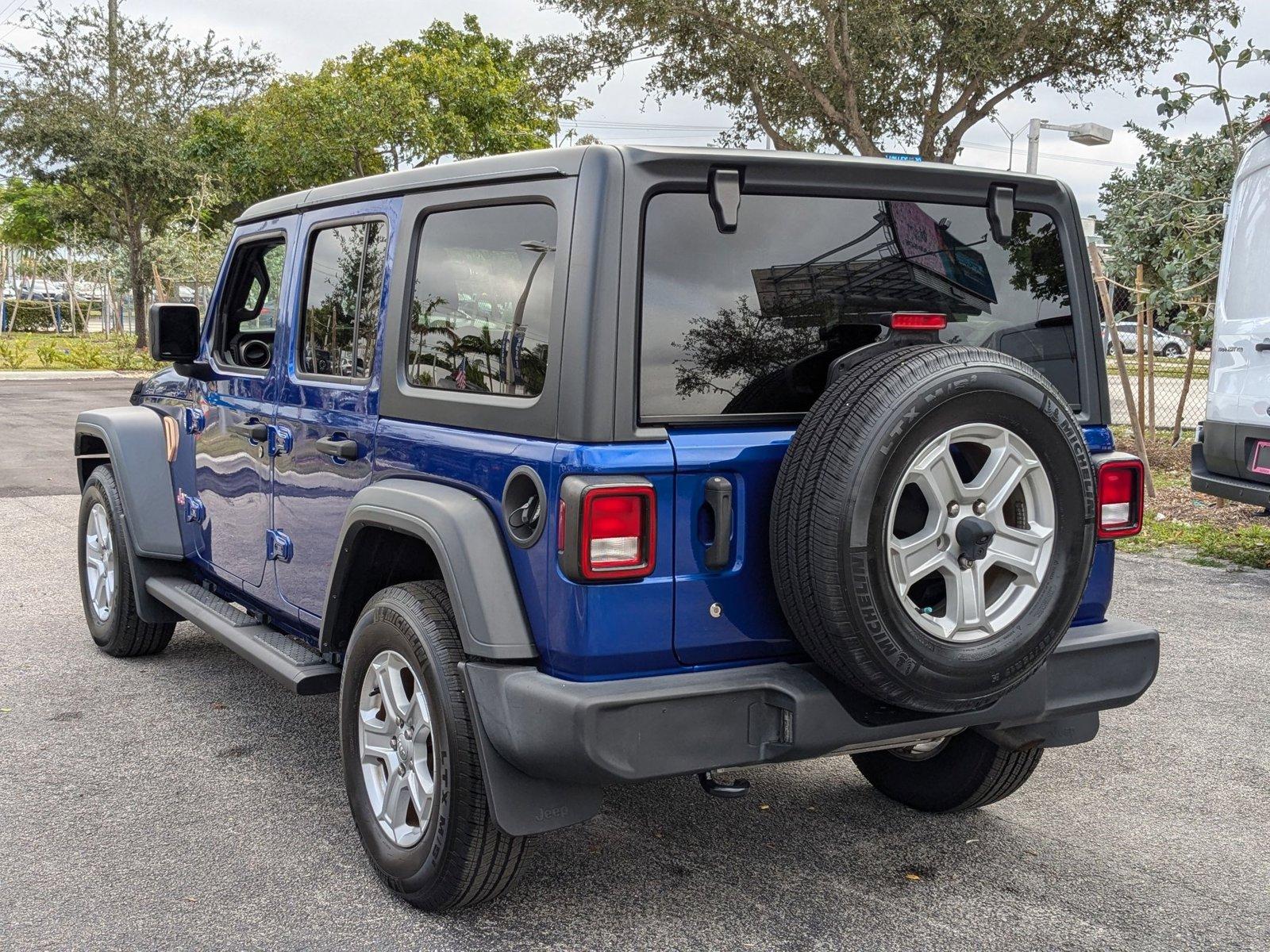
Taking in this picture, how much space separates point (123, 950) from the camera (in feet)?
9.96

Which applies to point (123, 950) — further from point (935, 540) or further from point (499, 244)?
point (935, 540)

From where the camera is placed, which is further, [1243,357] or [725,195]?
[1243,357]

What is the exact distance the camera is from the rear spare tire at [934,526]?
2.69m

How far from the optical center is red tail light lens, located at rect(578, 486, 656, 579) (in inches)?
107

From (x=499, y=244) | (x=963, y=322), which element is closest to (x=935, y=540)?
(x=963, y=322)

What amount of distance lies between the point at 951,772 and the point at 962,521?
4.45ft

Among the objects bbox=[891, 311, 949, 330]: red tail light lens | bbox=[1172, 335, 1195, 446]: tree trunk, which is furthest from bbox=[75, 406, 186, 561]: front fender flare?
bbox=[1172, 335, 1195, 446]: tree trunk

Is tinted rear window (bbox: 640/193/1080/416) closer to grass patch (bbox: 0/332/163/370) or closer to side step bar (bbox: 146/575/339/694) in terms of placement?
side step bar (bbox: 146/575/339/694)

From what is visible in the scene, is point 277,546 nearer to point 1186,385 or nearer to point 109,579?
point 109,579

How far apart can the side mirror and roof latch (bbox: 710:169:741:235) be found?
2.65m

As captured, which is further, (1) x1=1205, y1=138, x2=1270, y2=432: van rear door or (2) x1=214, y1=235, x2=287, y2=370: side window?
(1) x1=1205, y1=138, x2=1270, y2=432: van rear door

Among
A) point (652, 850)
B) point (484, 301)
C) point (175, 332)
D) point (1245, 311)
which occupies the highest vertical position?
point (1245, 311)

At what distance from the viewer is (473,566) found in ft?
9.42

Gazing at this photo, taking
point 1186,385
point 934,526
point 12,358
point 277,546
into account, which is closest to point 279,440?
point 277,546
